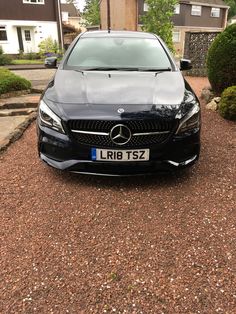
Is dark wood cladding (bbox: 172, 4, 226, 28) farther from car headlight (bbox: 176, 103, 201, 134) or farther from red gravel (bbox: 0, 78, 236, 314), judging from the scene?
red gravel (bbox: 0, 78, 236, 314)

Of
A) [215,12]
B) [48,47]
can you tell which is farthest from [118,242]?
[215,12]

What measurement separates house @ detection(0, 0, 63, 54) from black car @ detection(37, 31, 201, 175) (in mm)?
24634

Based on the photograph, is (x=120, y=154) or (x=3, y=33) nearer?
(x=120, y=154)

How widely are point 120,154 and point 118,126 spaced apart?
268mm

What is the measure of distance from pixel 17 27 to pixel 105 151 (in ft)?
85.8

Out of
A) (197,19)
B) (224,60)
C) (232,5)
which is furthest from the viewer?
(232,5)

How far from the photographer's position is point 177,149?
3.13 m

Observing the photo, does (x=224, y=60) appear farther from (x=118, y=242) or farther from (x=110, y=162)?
(x=118, y=242)

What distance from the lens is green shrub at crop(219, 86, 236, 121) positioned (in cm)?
530

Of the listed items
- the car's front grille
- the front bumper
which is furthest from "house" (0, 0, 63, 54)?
the car's front grille

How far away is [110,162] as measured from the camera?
306 centimetres

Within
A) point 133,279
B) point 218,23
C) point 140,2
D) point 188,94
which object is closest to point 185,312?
point 133,279

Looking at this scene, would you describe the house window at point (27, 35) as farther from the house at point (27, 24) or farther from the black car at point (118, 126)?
the black car at point (118, 126)

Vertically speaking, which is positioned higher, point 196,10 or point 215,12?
point 196,10
